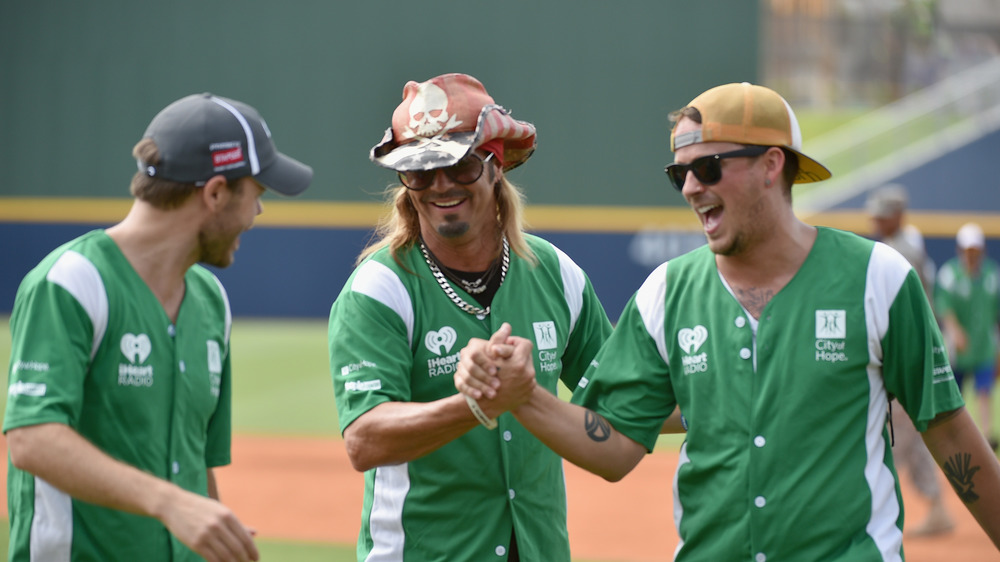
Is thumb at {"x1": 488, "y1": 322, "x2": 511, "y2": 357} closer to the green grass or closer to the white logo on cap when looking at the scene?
the white logo on cap

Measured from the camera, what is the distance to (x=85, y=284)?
10.7 ft

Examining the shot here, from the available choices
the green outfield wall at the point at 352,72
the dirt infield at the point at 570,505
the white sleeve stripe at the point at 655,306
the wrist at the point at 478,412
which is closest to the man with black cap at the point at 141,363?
the wrist at the point at 478,412

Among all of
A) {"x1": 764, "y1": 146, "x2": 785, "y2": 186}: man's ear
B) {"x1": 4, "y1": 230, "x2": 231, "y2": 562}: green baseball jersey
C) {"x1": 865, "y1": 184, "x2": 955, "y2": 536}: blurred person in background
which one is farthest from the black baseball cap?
{"x1": 865, "y1": 184, "x2": 955, "y2": 536}: blurred person in background

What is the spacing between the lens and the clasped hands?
3.27m

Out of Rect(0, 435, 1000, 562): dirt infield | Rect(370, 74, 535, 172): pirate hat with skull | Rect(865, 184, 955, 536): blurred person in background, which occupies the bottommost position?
Rect(0, 435, 1000, 562): dirt infield

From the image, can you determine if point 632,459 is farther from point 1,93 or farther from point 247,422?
point 1,93

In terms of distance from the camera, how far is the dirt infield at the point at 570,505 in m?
8.53

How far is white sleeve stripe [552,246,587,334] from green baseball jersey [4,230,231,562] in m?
1.47

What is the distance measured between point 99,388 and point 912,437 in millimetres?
6828

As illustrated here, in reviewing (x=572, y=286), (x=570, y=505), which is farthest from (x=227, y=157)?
(x=570, y=505)

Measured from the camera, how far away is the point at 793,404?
3.32 m

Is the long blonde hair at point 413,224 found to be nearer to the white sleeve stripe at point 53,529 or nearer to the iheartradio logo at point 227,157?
the iheartradio logo at point 227,157

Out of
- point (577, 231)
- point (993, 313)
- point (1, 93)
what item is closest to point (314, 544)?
point (993, 313)

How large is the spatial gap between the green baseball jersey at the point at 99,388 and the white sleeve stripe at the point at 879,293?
2235 mm
